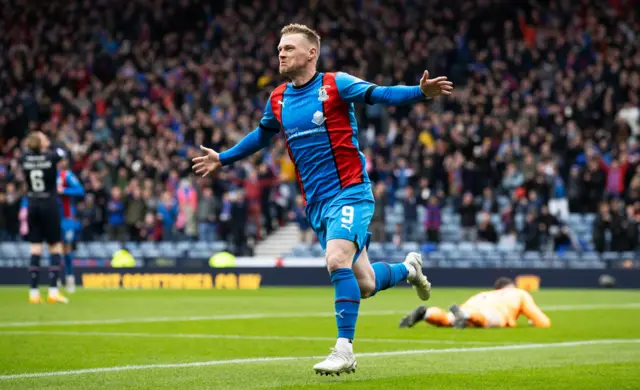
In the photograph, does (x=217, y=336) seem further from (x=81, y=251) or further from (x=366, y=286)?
(x=81, y=251)

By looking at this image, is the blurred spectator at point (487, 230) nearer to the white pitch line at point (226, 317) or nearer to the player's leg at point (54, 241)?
the white pitch line at point (226, 317)

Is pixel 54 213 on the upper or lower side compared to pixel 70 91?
lower

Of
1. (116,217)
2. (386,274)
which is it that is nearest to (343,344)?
(386,274)

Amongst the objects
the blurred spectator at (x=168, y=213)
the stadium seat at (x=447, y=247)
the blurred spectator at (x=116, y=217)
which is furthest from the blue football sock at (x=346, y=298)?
the blurred spectator at (x=116, y=217)

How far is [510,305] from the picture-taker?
45.7 ft

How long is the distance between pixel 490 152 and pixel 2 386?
21964 millimetres

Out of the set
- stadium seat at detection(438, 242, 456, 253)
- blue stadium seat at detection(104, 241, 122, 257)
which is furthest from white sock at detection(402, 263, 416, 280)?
blue stadium seat at detection(104, 241, 122, 257)

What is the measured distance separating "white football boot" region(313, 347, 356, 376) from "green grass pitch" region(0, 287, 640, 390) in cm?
9

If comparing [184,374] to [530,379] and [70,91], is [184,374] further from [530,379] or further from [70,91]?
[70,91]

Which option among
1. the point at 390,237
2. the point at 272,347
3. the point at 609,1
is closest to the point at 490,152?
the point at 390,237

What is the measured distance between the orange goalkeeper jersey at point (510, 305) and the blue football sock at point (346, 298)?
5749mm

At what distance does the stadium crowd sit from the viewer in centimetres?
2817

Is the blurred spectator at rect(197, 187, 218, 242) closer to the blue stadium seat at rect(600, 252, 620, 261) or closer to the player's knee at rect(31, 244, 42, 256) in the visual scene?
the blue stadium seat at rect(600, 252, 620, 261)

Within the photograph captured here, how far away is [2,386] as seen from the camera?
7594 millimetres
